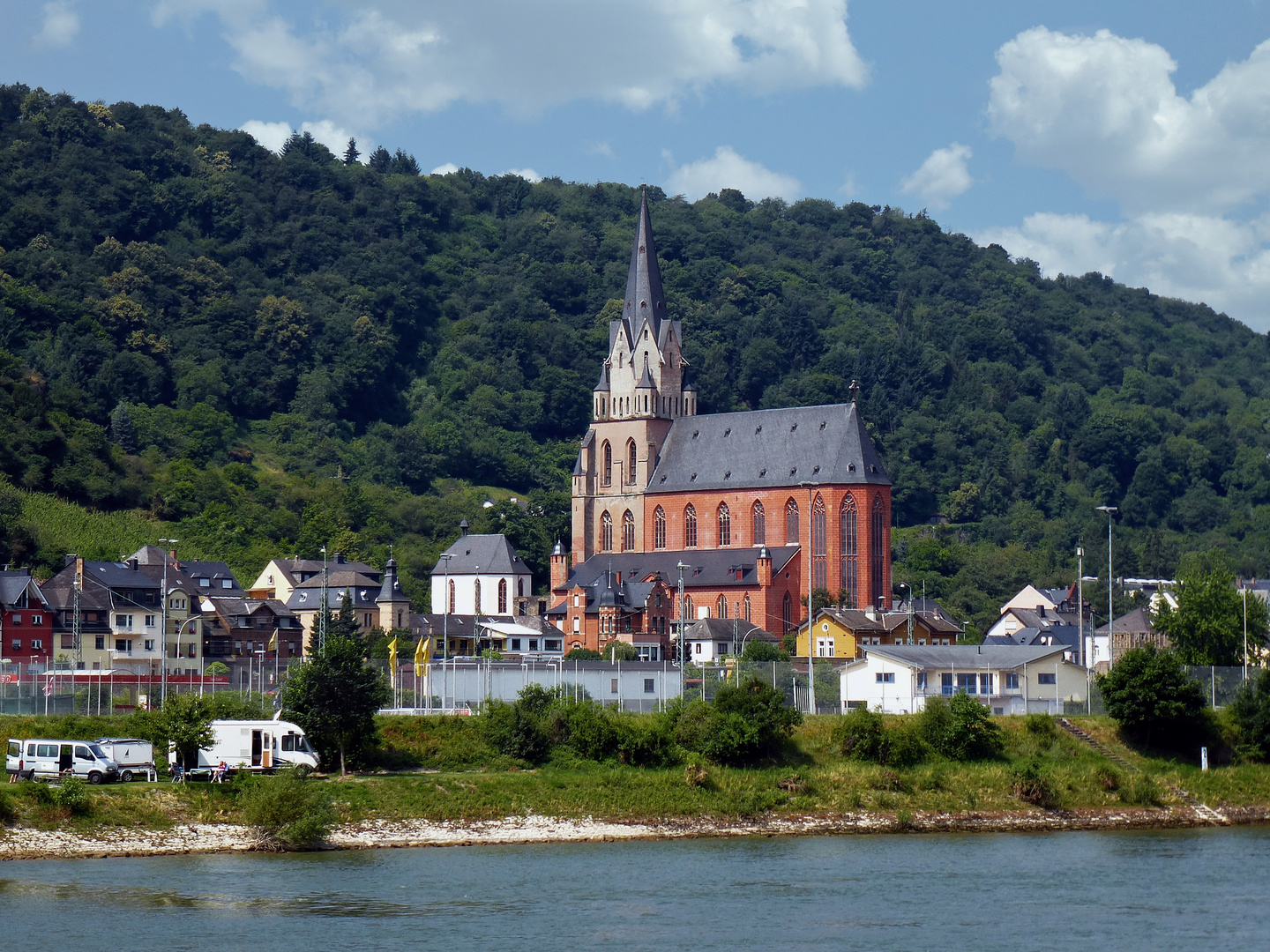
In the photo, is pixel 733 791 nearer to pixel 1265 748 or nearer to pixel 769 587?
pixel 1265 748

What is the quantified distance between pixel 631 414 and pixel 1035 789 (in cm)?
8308

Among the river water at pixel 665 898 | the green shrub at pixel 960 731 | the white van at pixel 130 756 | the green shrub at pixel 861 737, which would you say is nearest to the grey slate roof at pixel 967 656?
the green shrub at pixel 960 731

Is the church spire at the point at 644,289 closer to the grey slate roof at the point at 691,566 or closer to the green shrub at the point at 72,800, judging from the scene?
the grey slate roof at the point at 691,566

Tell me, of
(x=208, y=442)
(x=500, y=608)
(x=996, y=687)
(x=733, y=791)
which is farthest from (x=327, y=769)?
(x=208, y=442)

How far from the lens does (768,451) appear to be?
132750 mm

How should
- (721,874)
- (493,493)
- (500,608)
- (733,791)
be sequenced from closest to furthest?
(721,874) → (733,791) → (500,608) → (493,493)

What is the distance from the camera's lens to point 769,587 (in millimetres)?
122062

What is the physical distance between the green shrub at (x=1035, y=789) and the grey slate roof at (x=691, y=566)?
6205 centimetres

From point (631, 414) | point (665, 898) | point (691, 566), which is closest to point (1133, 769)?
point (665, 898)

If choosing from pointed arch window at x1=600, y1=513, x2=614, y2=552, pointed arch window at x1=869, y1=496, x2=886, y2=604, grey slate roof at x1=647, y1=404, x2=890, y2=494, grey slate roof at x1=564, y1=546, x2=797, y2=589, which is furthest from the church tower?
pointed arch window at x1=869, y1=496, x2=886, y2=604

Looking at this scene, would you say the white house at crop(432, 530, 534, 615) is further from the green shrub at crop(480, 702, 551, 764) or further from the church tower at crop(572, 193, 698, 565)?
the green shrub at crop(480, 702, 551, 764)

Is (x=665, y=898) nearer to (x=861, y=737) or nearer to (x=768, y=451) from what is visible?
(x=861, y=737)

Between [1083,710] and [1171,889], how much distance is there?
2175 cm

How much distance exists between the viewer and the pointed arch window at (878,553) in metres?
125
